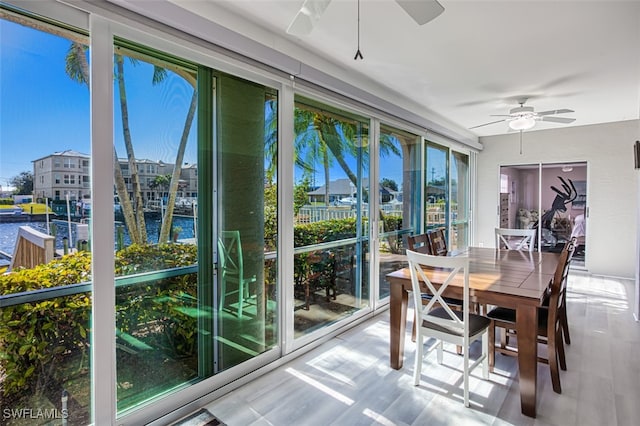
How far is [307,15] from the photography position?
1.75 metres

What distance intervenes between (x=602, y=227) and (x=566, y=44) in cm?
445

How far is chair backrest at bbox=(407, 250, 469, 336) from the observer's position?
2.19m

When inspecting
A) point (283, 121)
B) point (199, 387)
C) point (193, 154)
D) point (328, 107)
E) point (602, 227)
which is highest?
point (328, 107)

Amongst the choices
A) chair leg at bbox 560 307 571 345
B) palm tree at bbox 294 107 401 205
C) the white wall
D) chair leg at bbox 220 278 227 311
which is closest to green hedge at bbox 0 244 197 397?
chair leg at bbox 220 278 227 311

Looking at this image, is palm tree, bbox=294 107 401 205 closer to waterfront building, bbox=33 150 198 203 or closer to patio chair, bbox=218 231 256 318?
patio chair, bbox=218 231 256 318

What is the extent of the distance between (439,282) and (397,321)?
0.48 meters

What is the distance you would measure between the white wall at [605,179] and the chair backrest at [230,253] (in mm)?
6167

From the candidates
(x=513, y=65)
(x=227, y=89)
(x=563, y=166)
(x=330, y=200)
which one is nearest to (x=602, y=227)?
(x=563, y=166)

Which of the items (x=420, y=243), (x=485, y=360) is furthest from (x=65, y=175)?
(x=485, y=360)

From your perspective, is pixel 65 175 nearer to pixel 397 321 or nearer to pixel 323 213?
pixel 323 213

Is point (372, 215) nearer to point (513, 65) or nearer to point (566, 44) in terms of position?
point (513, 65)

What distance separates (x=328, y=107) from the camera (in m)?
3.36

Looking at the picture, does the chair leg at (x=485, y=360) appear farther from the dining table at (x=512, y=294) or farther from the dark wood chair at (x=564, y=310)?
the dark wood chair at (x=564, y=310)

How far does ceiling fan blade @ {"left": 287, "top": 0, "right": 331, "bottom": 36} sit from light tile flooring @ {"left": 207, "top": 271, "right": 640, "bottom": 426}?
2250 mm
